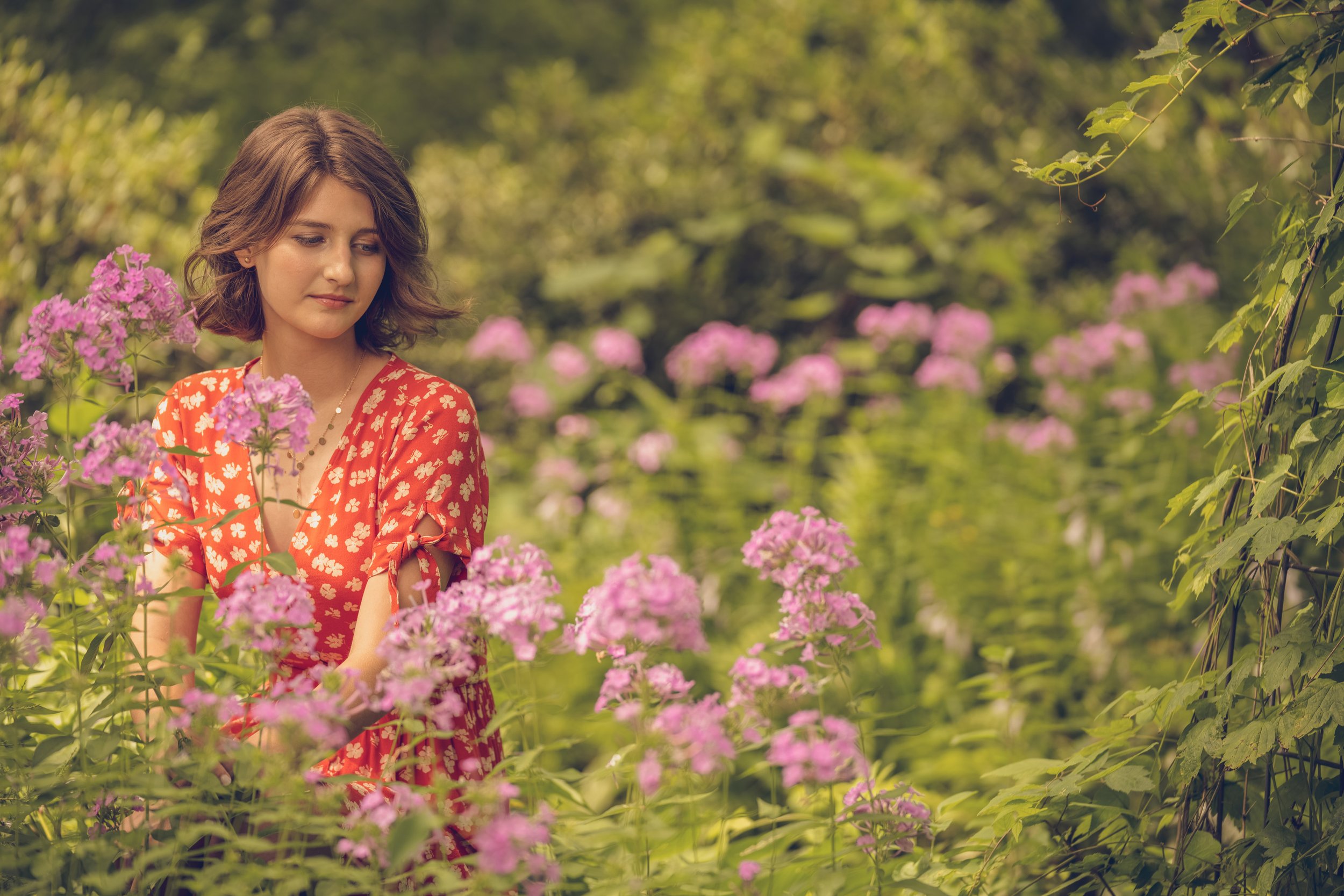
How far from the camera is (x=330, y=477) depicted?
1952 millimetres

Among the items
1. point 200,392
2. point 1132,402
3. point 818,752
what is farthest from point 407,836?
point 1132,402

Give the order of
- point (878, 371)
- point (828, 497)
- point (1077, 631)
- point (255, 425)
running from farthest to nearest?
point (878, 371) < point (828, 497) < point (1077, 631) < point (255, 425)

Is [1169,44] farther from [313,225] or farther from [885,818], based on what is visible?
[313,225]

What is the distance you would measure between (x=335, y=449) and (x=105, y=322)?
0.56m

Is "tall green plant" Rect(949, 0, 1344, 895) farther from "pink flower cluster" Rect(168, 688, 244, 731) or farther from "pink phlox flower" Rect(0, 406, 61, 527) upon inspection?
"pink phlox flower" Rect(0, 406, 61, 527)

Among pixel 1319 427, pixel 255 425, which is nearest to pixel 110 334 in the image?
pixel 255 425

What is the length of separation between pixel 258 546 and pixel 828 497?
3002mm

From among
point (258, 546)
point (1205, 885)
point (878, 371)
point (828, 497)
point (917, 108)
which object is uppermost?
point (917, 108)

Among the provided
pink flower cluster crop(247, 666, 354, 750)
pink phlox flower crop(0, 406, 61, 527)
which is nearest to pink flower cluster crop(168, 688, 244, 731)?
pink flower cluster crop(247, 666, 354, 750)

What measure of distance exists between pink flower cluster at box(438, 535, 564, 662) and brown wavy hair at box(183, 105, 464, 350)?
A: 840 millimetres

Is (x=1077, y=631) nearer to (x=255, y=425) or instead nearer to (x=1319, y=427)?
(x=1319, y=427)

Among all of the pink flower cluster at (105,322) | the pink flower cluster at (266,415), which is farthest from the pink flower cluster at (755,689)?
the pink flower cluster at (105,322)

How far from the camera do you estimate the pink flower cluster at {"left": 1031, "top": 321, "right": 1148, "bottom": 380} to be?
4.35 metres

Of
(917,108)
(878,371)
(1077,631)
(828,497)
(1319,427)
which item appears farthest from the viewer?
(917,108)
